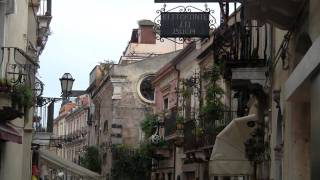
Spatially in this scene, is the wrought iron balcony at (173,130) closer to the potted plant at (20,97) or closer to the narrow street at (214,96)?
the narrow street at (214,96)

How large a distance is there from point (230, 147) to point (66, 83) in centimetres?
723

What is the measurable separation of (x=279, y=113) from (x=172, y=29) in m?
2.57

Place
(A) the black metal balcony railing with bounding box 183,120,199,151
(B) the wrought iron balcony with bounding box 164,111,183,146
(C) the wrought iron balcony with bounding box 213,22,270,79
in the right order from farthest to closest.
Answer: (B) the wrought iron balcony with bounding box 164,111,183,146
(A) the black metal balcony railing with bounding box 183,120,199,151
(C) the wrought iron balcony with bounding box 213,22,270,79

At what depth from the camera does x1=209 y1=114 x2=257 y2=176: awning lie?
49.5 feet

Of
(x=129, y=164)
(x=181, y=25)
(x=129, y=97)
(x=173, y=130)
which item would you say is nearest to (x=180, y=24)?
(x=181, y=25)

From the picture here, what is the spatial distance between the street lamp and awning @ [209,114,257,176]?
6.75 meters

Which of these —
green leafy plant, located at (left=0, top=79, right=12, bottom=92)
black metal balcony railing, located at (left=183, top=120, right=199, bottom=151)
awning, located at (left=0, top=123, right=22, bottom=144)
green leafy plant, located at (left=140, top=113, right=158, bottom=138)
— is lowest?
awning, located at (left=0, top=123, right=22, bottom=144)

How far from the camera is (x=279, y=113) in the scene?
12.2 meters

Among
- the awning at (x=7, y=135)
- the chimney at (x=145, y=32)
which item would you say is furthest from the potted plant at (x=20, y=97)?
the chimney at (x=145, y=32)

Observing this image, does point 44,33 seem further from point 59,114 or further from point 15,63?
point 59,114

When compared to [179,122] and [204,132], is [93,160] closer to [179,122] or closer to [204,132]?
[179,122]

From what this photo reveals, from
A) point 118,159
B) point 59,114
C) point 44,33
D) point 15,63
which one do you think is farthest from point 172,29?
point 59,114

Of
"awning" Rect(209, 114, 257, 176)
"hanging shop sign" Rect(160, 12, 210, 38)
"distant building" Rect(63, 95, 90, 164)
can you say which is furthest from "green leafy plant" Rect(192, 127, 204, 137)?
"distant building" Rect(63, 95, 90, 164)

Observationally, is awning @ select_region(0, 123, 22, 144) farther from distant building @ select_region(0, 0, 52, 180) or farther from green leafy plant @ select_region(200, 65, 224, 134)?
green leafy plant @ select_region(200, 65, 224, 134)
